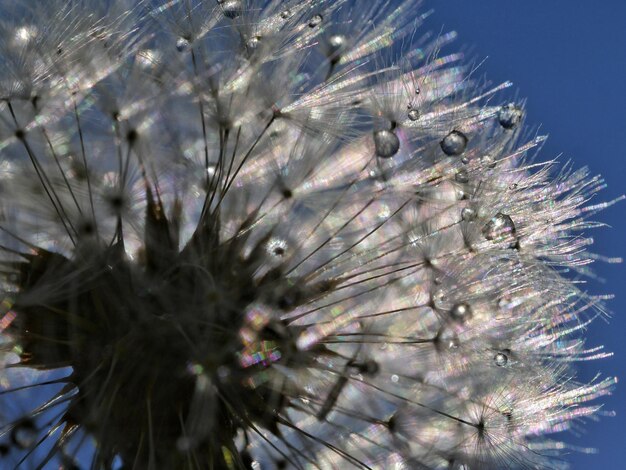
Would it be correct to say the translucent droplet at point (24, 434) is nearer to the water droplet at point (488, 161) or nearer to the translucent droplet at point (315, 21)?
the translucent droplet at point (315, 21)

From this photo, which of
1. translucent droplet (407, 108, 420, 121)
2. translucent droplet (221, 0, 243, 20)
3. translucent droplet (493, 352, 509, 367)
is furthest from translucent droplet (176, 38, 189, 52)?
translucent droplet (493, 352, 509, 367)

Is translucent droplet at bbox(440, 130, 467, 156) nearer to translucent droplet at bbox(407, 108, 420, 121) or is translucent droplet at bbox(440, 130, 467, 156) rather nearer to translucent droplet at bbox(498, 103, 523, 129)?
translucent droplet at bbox(407, 108, 420, 121)

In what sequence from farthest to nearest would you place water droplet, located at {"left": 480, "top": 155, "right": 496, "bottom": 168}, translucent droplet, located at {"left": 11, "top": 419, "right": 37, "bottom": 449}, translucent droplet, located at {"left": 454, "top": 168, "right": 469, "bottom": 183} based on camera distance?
1. water droplet, located at {"left": 480, "top": 155, "right": 496, "bottom": 168}
2. translucent droplet, located at {"left": 454, "top": 168, "right": 469, "bottom": 183}
3. translucent droplet, located at {"left": 11, "top": 419, "right": 37, "bottom": 449}

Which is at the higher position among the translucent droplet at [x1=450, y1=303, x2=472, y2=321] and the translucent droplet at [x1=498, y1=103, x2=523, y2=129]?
the translucent droplet at [x1=498, y1=103, x2=523, y2=129]

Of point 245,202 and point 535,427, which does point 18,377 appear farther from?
point 535,427

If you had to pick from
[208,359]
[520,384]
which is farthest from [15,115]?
[520,384]

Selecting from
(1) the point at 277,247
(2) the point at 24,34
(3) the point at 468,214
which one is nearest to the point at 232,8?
(2) the point at 24,34
